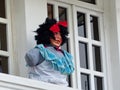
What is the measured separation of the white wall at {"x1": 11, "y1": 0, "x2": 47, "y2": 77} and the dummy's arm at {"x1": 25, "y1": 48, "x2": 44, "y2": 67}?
0.69 ft

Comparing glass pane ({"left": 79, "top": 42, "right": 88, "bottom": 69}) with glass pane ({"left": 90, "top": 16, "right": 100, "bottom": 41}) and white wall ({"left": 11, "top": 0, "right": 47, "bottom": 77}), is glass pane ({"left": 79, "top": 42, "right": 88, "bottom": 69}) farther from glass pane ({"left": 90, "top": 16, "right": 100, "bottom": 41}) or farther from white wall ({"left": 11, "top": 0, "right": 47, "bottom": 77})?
white wall ({"left": 11, "top": 0, "right": 47, "bottom": 77})

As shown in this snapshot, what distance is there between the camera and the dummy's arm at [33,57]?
6.81 meters

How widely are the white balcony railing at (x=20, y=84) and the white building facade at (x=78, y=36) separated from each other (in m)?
0.08

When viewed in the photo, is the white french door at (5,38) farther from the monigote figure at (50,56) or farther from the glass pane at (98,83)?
the glass pane at (98,83)

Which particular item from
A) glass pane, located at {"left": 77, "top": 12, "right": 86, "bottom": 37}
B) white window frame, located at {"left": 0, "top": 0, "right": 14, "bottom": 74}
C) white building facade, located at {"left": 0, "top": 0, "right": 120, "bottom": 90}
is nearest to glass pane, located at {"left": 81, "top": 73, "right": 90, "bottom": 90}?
white building facade, located at {"left": 0, "top": 0, "right": 120, "bottom": 90}

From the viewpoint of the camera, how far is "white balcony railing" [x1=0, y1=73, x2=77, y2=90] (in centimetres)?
648

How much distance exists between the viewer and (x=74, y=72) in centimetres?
752

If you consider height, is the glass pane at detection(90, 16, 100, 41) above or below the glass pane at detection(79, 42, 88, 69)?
above

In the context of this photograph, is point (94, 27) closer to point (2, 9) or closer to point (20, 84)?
point (2, 9)

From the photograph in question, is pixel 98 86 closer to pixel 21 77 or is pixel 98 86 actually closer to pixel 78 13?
pixel 78 13

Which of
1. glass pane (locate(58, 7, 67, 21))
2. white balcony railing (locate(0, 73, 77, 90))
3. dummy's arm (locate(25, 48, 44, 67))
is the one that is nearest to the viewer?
white balcony railing (locate(0, 73, 77, 90))

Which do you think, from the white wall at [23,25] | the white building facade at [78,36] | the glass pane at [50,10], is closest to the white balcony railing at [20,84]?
the white building facade at [78,36]

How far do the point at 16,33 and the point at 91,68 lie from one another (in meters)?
0.79

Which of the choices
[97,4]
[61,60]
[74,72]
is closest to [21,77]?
[61,60]
